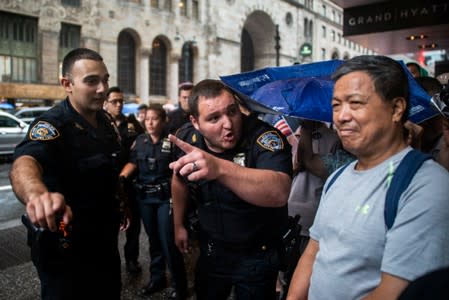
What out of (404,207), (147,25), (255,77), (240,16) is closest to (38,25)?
(147,25)

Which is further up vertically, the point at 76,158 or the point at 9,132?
the point at 9,132

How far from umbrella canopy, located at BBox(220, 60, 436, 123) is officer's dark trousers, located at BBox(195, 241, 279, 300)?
1.09 metres

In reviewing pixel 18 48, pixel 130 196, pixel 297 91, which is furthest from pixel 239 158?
pixel 18 48

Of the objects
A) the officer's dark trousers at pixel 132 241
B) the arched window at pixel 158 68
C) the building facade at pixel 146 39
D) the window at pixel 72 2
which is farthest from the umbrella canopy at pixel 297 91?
the arched window at pixel 158 68

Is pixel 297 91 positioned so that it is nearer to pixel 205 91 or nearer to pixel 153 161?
pixel 205 91

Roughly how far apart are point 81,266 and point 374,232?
6.70 ft

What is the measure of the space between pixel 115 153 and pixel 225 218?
1.08 m

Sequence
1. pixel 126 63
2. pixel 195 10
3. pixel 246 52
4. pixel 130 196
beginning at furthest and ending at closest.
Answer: pixel 246 52 < pixel 195 10 < pixel 126 63 < pixel 130 196

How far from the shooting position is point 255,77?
3.02m

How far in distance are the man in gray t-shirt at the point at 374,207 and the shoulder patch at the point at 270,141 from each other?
68cm

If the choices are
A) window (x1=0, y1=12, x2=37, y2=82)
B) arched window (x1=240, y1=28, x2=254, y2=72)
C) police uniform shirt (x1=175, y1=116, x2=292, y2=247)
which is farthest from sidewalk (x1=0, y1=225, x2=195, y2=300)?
arched window (x1=240, y1=28, x2=254, y2=72)

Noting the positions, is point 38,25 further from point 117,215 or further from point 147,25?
point 117,215

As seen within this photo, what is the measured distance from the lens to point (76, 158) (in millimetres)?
2668

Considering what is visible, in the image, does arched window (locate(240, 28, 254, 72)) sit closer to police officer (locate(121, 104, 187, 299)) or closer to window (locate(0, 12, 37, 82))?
window (locate(0, 12, 37, 82))
